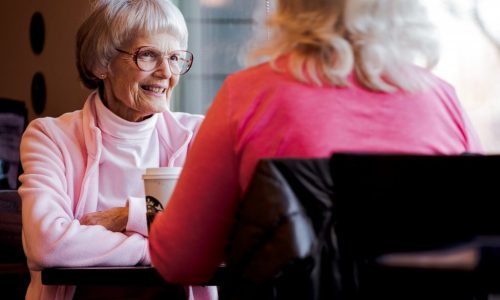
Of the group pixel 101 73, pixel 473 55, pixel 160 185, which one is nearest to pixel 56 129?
pixel 101 73

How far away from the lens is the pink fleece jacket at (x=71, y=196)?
1877mm

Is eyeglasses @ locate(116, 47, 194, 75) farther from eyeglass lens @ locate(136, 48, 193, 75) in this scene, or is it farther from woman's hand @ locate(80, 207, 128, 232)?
woman's hand @ locate(80, 207, 128, 232)

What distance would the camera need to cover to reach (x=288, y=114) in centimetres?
122

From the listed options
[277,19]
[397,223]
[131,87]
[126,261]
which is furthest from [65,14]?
[397,223]

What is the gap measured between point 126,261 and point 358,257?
94 centimetres

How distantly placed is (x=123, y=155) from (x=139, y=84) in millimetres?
207

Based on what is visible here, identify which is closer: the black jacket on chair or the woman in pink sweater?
the black jacket on chair

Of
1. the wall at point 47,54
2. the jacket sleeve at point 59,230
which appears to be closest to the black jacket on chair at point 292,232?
the jacket sleeve at point 59,230

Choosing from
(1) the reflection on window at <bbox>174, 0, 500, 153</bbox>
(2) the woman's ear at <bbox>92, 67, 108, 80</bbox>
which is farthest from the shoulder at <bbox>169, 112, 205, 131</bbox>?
(1) the reflection on window at <bbox>174, 0, 500, 153</bbox>

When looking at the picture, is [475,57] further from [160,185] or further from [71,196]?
[160,185]

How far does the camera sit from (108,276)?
1.72m

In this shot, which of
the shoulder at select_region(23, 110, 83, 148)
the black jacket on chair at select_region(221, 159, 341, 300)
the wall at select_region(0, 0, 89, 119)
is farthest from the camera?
the wall at select_region(0, 0, 89, 119)

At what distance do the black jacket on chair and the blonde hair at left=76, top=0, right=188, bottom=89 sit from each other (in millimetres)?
1329

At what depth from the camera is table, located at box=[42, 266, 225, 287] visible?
66.8 inches
